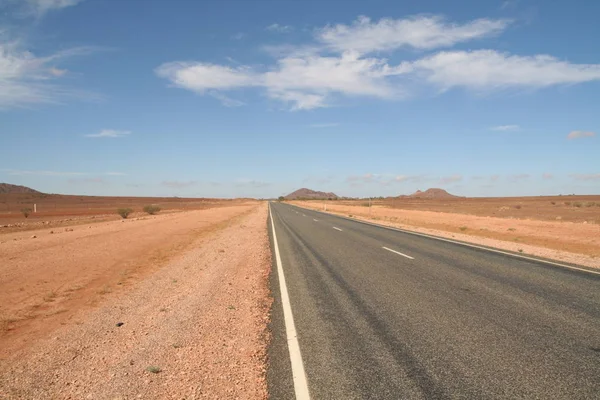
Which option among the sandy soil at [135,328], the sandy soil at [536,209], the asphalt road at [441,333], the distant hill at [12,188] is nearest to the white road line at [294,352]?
the asphalt road at [441,333]

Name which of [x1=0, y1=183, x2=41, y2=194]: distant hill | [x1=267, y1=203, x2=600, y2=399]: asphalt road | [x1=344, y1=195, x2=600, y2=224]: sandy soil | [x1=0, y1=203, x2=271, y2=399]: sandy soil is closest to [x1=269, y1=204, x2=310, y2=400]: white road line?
[x1=267, y1=203, x2=600, y2=399]: asphalt road

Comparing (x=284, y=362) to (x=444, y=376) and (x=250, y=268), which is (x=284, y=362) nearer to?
(x=444, y=376)

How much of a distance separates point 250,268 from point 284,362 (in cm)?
632

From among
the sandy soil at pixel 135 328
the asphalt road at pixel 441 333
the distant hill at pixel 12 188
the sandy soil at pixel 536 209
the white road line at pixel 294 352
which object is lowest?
the sandy soil at pixel 135 328

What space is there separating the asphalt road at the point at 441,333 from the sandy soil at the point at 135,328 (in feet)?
1.83

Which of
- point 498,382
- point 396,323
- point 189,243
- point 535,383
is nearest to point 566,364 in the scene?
point 535,383

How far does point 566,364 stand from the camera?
4023 millimetres

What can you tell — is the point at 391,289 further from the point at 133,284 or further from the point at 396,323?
the point at 133,284

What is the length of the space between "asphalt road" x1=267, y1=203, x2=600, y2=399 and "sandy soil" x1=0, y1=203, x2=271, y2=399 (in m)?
0.56

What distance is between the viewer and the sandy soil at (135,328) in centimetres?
388

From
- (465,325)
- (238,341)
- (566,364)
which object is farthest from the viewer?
(465,325)

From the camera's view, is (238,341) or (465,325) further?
(465,325)

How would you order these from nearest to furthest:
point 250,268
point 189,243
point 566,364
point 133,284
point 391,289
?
point 566,364
point 391,289
point 133,284
point 250,268
point 189,243

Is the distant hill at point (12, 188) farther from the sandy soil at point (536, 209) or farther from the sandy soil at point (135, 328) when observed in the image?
the sandy soil at point (135, 328)
